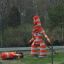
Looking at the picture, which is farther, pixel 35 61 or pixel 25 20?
pixel 25 20

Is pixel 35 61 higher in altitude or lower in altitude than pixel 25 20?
lower

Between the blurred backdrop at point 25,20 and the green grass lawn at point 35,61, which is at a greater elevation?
the blurred backdrop at point 25,20

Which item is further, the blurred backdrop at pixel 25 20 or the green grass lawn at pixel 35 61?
the blurred backdrop at pixel 25 20

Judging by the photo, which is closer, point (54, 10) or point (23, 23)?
point (54, 10)

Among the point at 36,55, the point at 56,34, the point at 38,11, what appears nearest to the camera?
the point at 36,55

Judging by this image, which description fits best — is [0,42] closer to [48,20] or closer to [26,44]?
[26,44]

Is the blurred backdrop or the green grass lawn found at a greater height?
the blurred backdrop

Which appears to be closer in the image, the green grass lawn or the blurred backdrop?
the green grass lawn

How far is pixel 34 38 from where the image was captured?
45.4 ft

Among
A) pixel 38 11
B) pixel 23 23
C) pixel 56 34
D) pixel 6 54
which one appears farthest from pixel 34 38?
pixel 38 11

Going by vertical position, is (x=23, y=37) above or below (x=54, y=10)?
below

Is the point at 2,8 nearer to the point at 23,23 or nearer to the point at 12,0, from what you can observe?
the point at 12,0

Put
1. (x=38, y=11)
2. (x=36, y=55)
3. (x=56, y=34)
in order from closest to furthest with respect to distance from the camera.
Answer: (x=36, y=55)
(x=56, y=34)
(x=38, y=11)

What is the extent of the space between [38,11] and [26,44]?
6995 mm
